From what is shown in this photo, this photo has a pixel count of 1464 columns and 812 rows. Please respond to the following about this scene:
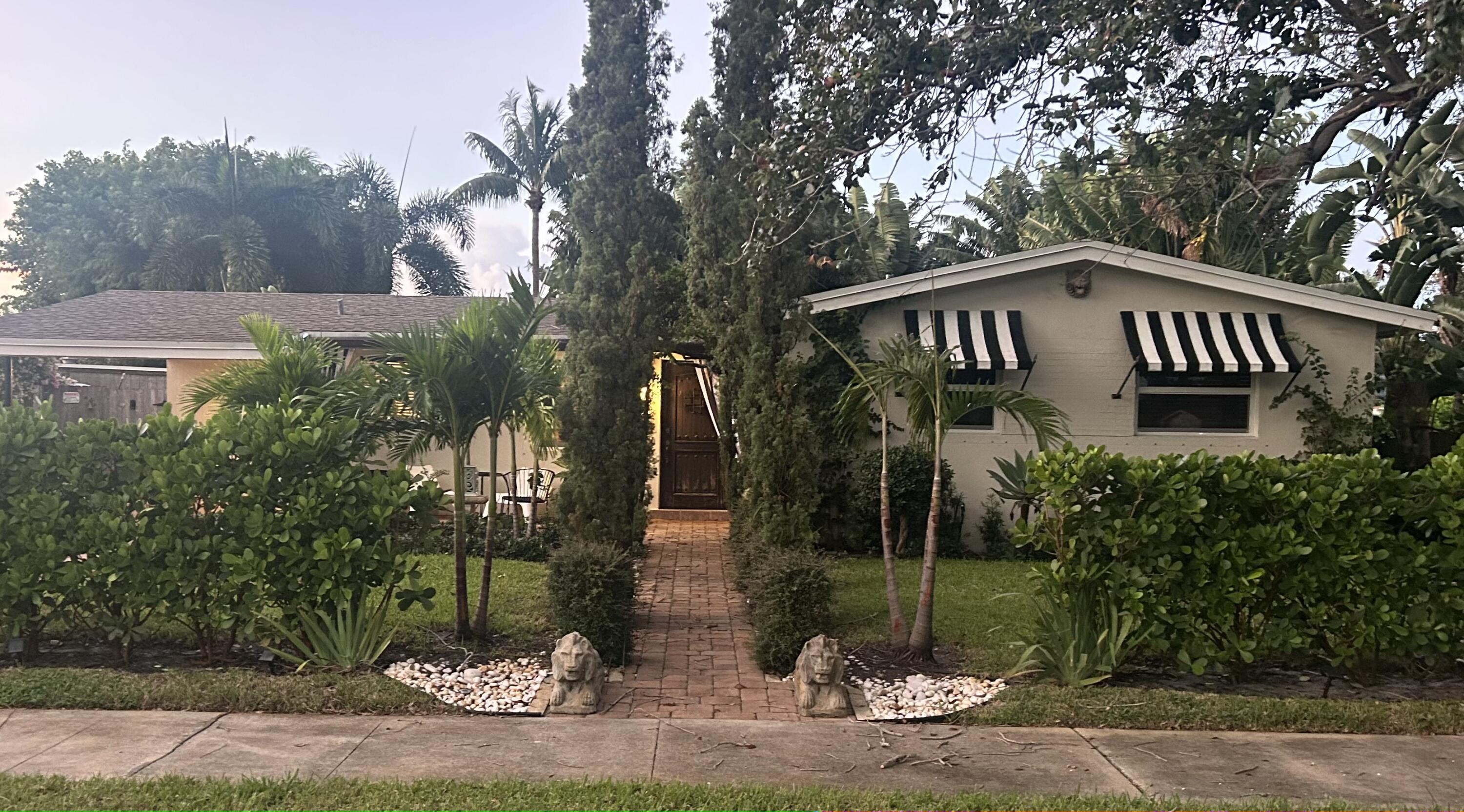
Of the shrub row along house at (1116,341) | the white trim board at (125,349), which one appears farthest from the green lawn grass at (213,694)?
the white trim board at (125,349)

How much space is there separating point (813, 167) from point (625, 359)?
2846 millimetres

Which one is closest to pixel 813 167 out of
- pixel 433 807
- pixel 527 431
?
pixel 433 807

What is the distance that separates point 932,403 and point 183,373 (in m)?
11.7

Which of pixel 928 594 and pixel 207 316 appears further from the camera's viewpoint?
pixel 207 316

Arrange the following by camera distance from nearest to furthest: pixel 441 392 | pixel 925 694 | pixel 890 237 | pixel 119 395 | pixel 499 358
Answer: pixel 925 694 → pixel 441 392 → pixel 499 358 → pixel 119 395 → pixel 890 237

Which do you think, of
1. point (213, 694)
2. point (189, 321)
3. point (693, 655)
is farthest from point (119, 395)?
point (693, 655)

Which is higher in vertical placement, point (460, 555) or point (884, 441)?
point (884, 441)

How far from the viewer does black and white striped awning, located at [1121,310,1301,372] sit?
11.9 meters

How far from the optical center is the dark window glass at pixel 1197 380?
→ 12781 millimetres

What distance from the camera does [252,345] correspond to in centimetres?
1328

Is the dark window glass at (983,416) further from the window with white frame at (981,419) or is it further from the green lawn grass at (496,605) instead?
the green lawn grass at (496,605)

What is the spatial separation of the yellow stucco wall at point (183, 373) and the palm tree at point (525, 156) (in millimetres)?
18242

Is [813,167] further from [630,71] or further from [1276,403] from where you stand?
[1276,403]

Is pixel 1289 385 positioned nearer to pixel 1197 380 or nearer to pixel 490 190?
pixel 1197 380
